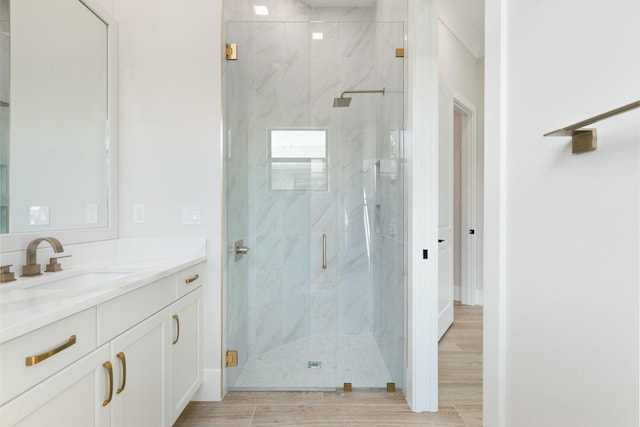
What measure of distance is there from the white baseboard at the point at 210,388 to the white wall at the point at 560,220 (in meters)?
1.57

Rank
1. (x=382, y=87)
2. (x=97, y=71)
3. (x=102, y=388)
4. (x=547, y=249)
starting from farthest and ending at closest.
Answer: (x=382, y=87)
(x=97, y=71)
(x=102, y=388)
(x=547, y=249)

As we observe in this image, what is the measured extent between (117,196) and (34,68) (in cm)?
78

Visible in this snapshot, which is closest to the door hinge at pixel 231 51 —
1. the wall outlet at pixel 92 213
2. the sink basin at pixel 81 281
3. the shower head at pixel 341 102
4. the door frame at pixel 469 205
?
the shower head at pixel 341 102

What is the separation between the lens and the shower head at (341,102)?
2631mm

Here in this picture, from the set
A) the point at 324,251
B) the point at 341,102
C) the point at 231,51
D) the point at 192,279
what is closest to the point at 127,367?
the point at 192,279

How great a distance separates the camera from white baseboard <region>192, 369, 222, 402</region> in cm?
203

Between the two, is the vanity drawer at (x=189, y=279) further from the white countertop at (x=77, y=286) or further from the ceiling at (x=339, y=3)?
the ceiling at (x=339, y=3)

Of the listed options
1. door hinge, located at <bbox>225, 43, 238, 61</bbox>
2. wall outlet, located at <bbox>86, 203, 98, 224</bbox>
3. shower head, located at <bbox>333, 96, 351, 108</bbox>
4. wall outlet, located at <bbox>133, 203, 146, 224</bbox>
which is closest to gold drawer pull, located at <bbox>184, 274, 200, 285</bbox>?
wall outlet, located at <bbox>133, 203, 146, 224</bbox>

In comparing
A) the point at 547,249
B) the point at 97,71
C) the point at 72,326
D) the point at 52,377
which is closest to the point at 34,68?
the point at 97,71

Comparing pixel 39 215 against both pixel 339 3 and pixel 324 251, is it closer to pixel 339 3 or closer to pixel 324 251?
pixel 324 251

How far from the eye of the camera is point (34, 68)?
4.91 feet

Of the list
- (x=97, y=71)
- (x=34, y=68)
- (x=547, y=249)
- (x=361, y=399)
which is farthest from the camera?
(x=361, y=399)

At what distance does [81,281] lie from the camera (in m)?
1.53

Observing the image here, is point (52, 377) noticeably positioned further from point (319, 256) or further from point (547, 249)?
point (319, 256)
